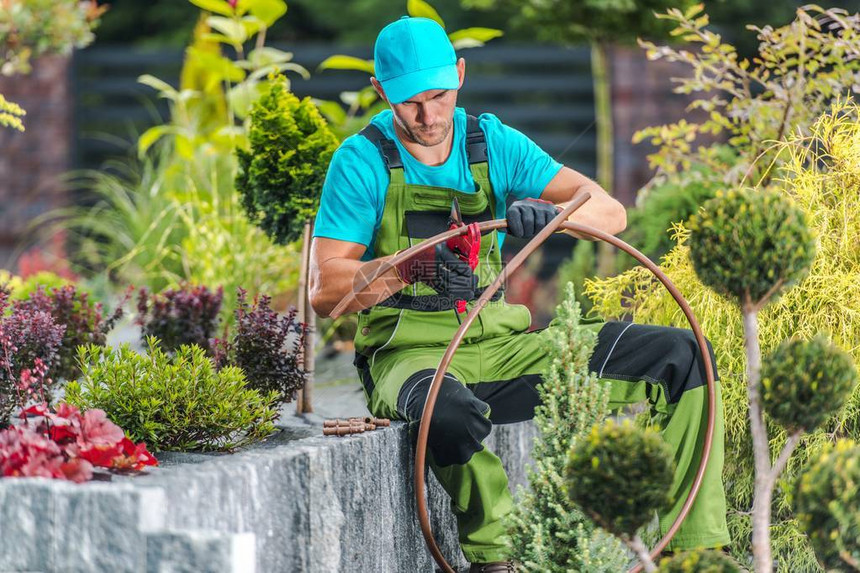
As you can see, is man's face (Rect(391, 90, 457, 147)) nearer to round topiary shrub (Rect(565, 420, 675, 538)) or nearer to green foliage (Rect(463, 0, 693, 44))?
round topiary shrub (Rect(565, 420, 675, 538))

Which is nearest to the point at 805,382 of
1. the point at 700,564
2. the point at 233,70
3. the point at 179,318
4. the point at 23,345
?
the point at 700,564

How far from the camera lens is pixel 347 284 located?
2947mm

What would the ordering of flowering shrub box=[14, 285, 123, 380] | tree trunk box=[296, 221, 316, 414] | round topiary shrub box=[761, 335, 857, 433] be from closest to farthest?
round topiary shrub box=[761, 335, 857, 433]
tree trunk box=[296, 221, 316, 414]
flowering shrub box=[14, 285, 123, 380]

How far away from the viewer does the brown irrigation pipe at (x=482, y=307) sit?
8.47 feet

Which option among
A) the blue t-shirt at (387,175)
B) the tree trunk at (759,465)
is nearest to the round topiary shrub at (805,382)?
the tree trunk at (759,465)

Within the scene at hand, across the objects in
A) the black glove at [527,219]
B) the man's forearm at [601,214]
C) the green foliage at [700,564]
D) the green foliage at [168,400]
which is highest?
the man's forearm at [601,214]

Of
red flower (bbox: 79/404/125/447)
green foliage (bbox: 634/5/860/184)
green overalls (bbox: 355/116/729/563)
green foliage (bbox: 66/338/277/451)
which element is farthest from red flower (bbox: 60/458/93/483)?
green foliage (bbox: 634/5/860/184)

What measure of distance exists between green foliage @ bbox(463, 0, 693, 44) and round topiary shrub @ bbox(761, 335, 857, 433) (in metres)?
3.93

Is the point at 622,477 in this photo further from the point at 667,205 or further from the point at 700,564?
the point at 667,205

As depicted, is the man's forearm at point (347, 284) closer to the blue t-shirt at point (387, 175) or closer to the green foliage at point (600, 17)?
the blue t-shirt at point (387, 175)

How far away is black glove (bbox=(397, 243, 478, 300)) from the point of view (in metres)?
2.93

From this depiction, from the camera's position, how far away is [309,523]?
2.62 meters

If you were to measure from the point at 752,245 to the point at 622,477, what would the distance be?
22.9 inches

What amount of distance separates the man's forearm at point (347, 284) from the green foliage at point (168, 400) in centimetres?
32
